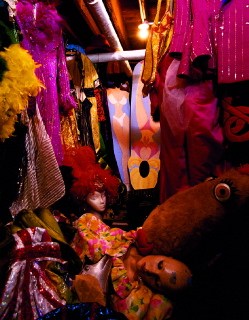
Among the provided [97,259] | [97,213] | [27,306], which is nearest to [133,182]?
[97,213]

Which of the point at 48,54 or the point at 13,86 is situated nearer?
the point at 13,86

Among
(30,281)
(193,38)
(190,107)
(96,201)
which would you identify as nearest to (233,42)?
(193,38)

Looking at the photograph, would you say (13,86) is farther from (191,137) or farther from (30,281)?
(191,137)

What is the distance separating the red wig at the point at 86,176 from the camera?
312 cm

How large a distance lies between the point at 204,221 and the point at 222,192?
0.23 m

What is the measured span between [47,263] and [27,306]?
282 millimetres

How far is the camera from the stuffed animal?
2139 mm

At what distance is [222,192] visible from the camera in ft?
7.06

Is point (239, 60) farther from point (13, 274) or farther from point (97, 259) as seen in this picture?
point (13, 274)

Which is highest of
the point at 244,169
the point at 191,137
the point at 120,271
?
the point at 191,137

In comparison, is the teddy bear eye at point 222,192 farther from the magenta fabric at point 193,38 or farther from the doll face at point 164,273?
the magenta fabric at point 193,38

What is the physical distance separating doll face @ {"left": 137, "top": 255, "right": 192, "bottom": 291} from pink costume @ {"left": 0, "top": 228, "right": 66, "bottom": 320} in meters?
0.56

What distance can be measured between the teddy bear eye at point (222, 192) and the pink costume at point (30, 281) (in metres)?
1.11

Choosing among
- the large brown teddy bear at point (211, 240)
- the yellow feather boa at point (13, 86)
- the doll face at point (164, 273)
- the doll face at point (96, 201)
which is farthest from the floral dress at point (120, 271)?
the yellow feather boa at point (13, 86)
